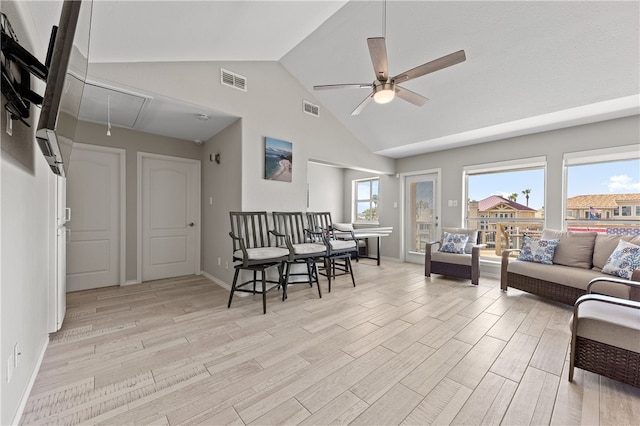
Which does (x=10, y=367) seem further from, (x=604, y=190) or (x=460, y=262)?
(x=604, y=190)

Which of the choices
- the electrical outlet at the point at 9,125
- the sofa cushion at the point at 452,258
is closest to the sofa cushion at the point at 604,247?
the sofa cushion at the point at 452,258

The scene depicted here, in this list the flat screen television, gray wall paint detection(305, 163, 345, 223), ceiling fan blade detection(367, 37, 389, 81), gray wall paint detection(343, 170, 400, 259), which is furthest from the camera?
gray wall paint detection(305, 163, 345, 223)

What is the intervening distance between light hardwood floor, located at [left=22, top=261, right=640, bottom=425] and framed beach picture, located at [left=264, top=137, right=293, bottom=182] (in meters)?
1.75

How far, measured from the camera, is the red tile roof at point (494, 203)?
4473mm

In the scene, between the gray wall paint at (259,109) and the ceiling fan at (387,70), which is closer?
the ceiling fan at (387,70)

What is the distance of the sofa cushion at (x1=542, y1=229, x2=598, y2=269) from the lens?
10.6 ft

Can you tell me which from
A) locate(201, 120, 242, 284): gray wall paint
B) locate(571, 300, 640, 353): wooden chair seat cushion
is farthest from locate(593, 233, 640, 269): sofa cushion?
locate(201, 120, 242, 284): gray wall paint

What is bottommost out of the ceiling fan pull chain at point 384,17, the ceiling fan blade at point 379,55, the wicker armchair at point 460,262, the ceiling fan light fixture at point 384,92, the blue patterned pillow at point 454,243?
the wicker armchair at point 460,262

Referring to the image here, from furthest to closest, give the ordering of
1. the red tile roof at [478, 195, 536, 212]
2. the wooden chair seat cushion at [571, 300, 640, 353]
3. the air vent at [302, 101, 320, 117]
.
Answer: the red tile roof at [478, 195, 536, 212], the air vent at [302, 101, 320, 117], the wooden chair seat cushion at [571, 300, 640, 353]

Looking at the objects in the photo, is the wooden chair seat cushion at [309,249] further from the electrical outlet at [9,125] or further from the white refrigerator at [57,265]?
the electrical outlet at [9,125]

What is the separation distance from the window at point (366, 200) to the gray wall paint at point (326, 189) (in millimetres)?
482

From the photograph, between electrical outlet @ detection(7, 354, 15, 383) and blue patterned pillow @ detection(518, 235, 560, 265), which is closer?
electrical outlet @ detection(7, 354, 15, 383)

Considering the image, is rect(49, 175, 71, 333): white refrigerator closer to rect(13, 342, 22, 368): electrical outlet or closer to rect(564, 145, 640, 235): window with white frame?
rect(13, 342, 22, 368): electrical outlet

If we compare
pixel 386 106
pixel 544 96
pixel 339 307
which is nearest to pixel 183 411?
pixel 339 307
